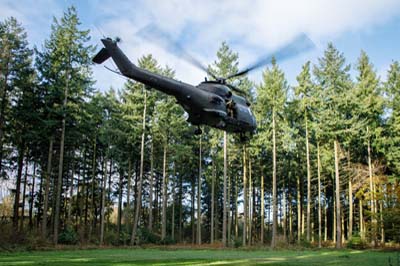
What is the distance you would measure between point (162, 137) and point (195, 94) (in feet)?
73.1

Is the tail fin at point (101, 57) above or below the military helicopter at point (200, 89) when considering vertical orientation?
above

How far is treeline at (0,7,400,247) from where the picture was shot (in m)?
24.4

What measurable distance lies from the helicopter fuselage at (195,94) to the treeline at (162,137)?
1364 centimetres

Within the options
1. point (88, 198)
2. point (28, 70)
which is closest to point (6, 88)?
point (28, 70)

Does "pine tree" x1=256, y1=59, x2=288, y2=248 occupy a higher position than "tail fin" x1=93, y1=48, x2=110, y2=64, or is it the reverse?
"pine tree" x1=256, y1=59, x2=288, y2=248

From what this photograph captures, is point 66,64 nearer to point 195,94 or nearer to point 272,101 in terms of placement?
point 272,101

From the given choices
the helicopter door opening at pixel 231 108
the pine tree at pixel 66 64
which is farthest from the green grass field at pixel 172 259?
the pine tree at pixel 66 64

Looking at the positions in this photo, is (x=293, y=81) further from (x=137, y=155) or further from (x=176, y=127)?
(x=137, y=155)

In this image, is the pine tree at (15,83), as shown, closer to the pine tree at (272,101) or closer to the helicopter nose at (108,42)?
the pine tree at (272,101)

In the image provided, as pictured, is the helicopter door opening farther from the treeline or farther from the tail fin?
the treeline

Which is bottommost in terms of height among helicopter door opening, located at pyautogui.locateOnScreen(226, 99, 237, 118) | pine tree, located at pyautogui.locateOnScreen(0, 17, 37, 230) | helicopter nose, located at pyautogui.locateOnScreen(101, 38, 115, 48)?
helicopter door opening, located at pyautogui.locateOnScreen(226, 99, 237, 118)

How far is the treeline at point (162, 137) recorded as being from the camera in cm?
2444

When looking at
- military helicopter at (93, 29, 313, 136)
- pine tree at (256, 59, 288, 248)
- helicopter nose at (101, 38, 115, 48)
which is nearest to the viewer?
military helicopter at (93, 29, 313, 136)

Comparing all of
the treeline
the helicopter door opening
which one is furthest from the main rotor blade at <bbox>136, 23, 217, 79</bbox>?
the treeline
